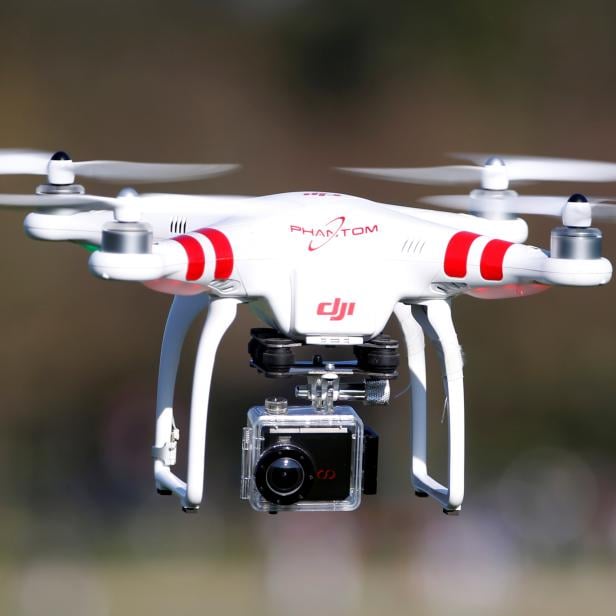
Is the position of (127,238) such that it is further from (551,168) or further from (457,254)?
(551,168)

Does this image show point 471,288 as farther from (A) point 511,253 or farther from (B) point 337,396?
(B) point 337,396

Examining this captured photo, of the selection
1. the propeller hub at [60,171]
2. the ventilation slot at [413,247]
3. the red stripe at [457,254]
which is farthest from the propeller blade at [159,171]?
the red stripe at [457,254]

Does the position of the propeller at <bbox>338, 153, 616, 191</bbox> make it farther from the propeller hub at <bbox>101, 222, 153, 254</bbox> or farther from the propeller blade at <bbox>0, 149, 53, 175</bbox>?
the propeller blade at <bbox>0, 149, 53, 175</bbox>

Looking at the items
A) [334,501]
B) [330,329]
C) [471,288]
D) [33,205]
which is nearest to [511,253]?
[471,288]

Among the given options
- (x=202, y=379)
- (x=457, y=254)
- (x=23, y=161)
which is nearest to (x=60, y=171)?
(x=23, y=161)

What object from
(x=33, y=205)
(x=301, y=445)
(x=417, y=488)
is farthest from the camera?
(x=417, y=488)
